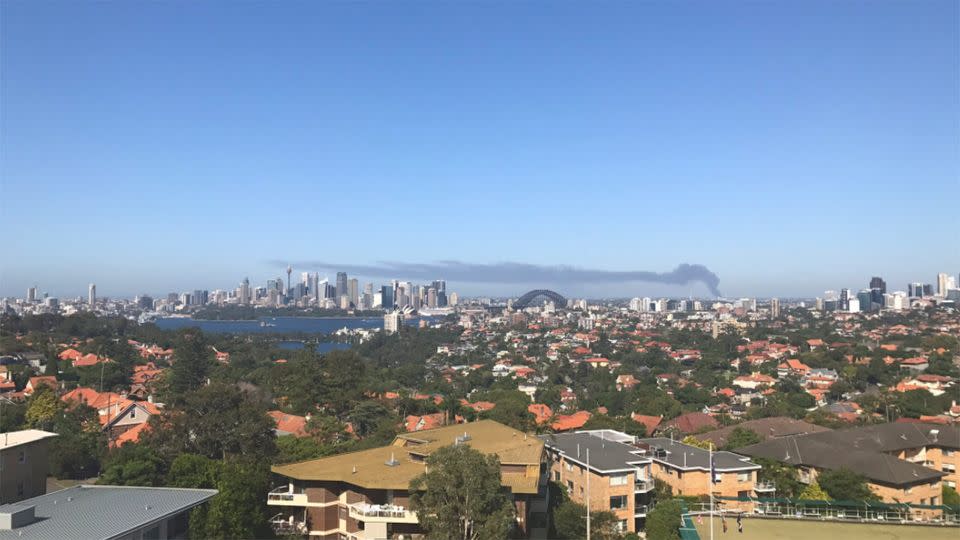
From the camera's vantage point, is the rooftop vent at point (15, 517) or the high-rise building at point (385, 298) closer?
the rooftop vent at point (15, 517)

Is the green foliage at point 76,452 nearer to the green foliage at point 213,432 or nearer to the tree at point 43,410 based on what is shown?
the tree at point 43,410

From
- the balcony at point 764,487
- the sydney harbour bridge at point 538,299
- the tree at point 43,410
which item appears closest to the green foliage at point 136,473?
the tree at point 43,410

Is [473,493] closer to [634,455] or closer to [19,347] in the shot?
[634,455]

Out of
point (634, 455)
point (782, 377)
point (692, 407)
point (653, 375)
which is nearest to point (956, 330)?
point (782, 377)

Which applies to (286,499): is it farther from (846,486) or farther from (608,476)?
(846,486)

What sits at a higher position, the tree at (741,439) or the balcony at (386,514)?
the balcony at (386,514)

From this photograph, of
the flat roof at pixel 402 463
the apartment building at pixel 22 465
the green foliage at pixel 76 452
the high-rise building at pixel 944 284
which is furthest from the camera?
the high-rise building at pixel 944 284

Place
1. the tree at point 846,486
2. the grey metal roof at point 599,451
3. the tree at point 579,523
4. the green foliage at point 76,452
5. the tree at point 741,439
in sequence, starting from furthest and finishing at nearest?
the tree at point 741,439 → the green foliage at point 76,452 → the tree at point 846,486 → the grey metal roof at point 599,451 → the tree at point 579,523

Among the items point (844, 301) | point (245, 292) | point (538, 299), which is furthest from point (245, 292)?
point (844, 301)
